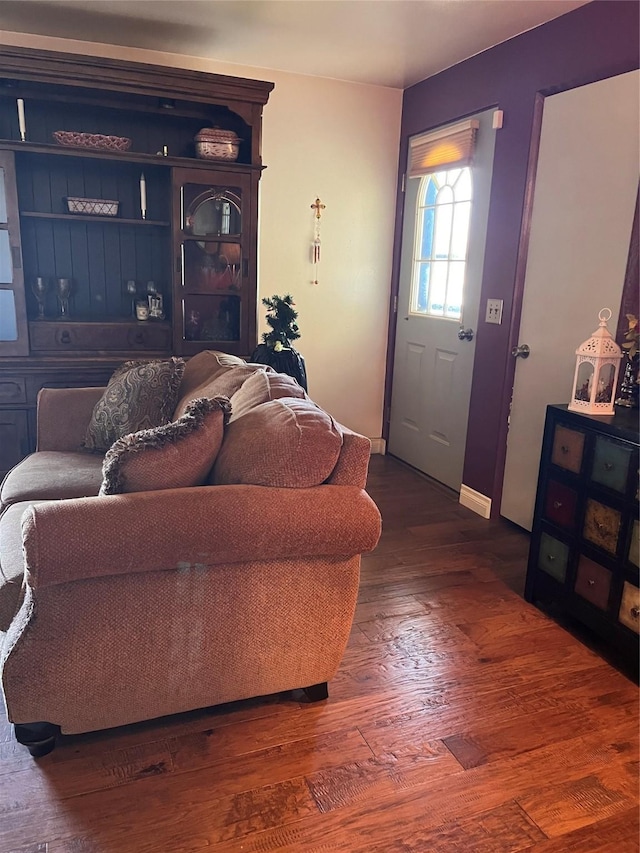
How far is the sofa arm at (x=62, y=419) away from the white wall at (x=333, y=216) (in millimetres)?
1462

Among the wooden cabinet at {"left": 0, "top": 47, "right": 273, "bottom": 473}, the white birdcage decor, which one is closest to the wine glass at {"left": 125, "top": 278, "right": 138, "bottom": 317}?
the wooden cabinet at {"left": 0, "top": 47, "right": 273, "bottom": 473}

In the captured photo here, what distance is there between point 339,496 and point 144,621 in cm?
59

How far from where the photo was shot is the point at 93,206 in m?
3.22

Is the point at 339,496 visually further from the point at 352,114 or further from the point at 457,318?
the point at 352,114

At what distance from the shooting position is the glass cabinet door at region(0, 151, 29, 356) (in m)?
2.99

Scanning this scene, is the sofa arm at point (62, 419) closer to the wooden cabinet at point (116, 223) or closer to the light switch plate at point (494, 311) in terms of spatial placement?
the wooden cabinet at point (116, 223)

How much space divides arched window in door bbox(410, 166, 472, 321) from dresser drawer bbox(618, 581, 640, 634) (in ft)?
6.36

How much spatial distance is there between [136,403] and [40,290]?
1.27 m

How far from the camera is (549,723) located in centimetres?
185

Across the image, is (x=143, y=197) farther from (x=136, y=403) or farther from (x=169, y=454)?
(x=169, y=454)

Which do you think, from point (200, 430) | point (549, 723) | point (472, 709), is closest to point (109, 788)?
point (200, 430)

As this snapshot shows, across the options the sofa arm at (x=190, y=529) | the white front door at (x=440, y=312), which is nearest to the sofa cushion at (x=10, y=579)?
the sofa arm at (x=190, y=529)

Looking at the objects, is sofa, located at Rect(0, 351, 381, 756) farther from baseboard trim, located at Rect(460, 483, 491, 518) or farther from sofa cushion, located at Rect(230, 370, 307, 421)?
baseboard trim, located at Rect(460, 483, 491, 518)

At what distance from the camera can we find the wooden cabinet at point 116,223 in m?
3.07
